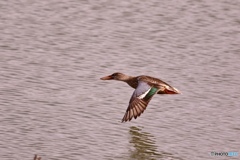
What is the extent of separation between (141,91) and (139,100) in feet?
1.55

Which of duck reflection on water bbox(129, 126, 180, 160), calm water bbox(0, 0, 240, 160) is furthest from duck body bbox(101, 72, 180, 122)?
duck reflection on water bbox(129, 126, 180, 160)

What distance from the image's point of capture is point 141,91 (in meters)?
18.9

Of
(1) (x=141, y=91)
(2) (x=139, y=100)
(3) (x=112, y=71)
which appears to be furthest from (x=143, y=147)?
(3) (x=112, y=71)

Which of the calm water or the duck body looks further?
the calm water

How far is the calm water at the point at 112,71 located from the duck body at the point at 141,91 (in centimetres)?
59

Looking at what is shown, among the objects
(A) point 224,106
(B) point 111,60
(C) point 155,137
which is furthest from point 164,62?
(C) point 155,137

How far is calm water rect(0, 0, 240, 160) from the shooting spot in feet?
60.6

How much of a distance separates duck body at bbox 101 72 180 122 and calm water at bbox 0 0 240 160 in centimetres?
59

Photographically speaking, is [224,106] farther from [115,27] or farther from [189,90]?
[115,27]

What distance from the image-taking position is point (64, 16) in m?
27.0

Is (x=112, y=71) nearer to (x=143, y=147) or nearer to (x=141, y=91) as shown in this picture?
(x=141, y=91)

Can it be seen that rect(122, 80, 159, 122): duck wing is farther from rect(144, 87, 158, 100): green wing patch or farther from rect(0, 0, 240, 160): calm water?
rect(0, 0, 240, 160): calm water

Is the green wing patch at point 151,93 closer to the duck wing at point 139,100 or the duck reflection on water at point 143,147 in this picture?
the duck wing at point 139,100

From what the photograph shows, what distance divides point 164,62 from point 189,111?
10.4 ft
